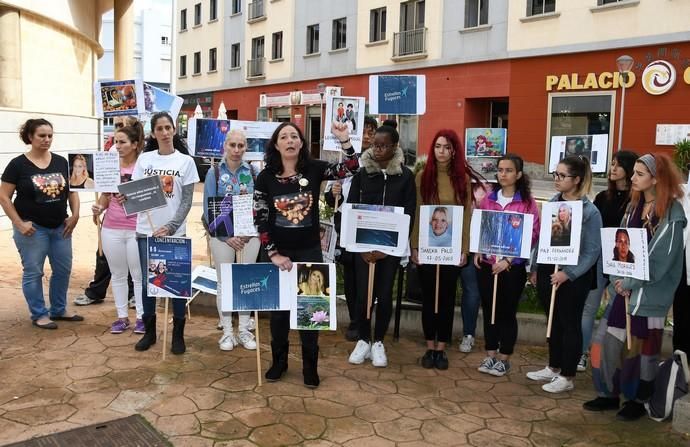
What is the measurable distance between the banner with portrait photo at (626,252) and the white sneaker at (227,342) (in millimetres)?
2947

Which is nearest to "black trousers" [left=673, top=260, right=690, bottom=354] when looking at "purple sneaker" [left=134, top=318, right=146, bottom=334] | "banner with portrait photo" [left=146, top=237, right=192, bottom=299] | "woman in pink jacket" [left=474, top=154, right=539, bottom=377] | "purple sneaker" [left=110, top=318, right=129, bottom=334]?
"woman in pink jacket" [left=474, top=154, right=539, bottom=377]

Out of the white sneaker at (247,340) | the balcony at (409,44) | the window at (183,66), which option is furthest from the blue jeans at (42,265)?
the window at (183,66)

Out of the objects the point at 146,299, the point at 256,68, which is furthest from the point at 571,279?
the point at 256,68

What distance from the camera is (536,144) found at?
67.9 ft

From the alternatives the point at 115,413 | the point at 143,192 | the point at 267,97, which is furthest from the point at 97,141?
the point at 267,97

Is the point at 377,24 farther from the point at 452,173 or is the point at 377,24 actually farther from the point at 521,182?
the point at 521,182

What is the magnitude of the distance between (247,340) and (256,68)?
1157 inches

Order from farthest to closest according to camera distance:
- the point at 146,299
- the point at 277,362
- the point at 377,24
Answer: the point at 377,24, the point at 146,299, the point at 277,362

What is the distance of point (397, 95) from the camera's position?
21.0 ft

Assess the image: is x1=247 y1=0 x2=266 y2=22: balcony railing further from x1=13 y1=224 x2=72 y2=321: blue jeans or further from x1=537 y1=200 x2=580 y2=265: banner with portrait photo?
x1=537 y1=200 x2=580 y2=265: banner with portrait photo

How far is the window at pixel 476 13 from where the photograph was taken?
22.0m

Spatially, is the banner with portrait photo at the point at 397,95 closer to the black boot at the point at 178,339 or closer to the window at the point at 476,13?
the black boot at the point at 178,339

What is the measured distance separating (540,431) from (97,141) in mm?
12968

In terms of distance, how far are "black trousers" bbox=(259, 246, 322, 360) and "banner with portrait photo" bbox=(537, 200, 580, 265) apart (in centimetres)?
158
